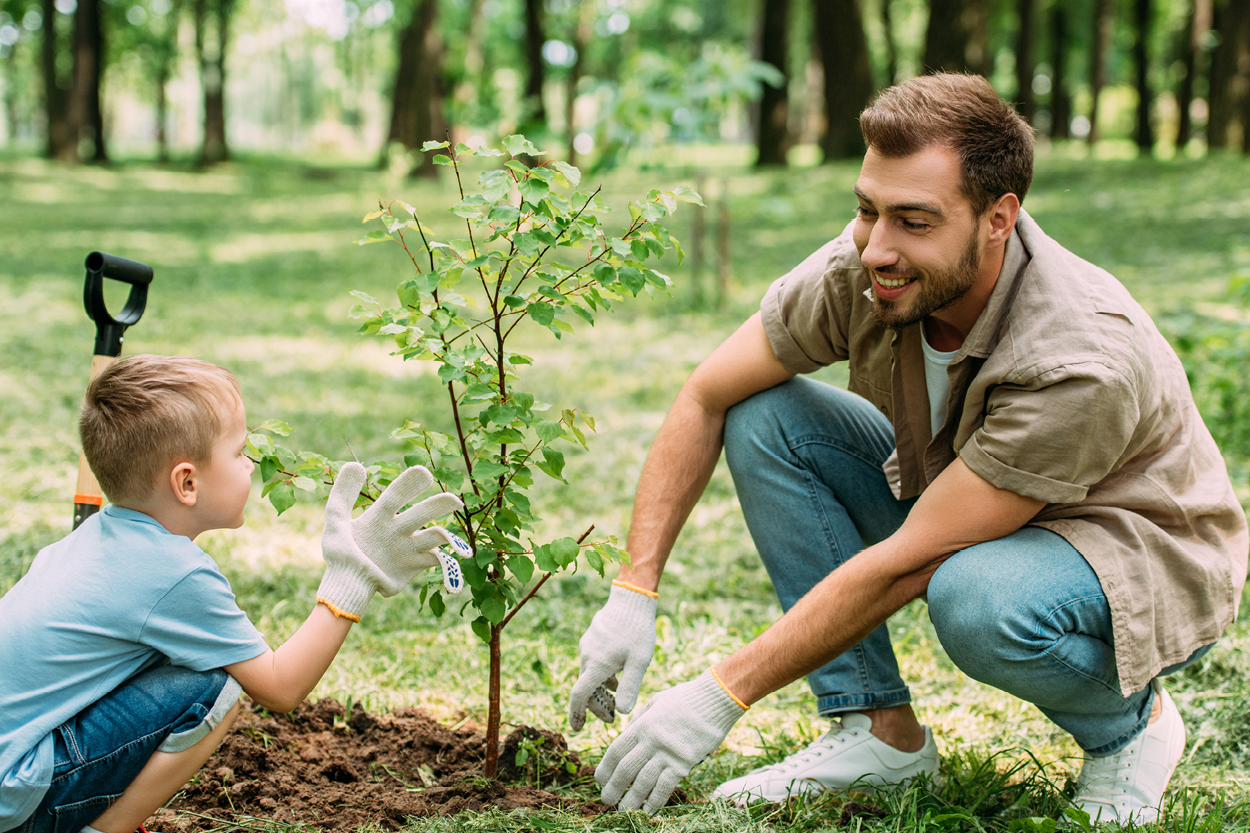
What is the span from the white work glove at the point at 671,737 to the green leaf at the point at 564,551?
0.36 m

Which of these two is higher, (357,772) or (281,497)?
(281,497)

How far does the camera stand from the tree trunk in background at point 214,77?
26859 mm

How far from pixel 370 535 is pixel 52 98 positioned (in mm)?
29540

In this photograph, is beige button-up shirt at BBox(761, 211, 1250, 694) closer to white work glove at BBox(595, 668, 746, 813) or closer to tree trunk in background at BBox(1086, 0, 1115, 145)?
white work glove at BBox(595, 668, 746, 813)

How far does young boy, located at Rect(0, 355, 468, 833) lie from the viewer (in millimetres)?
1752

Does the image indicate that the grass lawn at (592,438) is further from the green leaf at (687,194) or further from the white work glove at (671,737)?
the green leaf at (687,194)

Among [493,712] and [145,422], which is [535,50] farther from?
[145,422]

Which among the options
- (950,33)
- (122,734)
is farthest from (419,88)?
(122,734)

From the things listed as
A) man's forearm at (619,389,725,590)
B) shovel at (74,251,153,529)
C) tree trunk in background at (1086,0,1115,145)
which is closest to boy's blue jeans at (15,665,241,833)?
shovel at (74,251,153,529)

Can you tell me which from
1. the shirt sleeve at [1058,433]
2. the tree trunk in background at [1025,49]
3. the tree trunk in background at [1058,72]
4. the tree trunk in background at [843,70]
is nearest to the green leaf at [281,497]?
the shirt sleeve at [1058,433]

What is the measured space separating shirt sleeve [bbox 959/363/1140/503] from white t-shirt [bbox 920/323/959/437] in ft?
0.93

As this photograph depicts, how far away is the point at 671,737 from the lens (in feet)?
6.95

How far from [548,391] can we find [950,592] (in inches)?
160

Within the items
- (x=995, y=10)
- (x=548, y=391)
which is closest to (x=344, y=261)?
(x=548, y=391)
